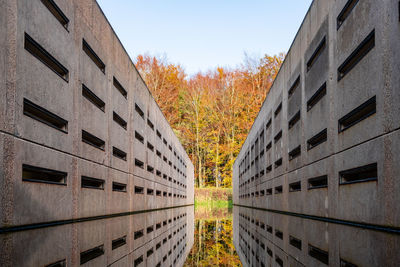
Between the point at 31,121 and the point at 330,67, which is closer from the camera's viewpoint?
the point at 31,121

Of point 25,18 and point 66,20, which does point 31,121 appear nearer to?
point 25,18

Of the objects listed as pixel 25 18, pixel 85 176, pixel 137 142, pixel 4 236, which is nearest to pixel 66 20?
pixel 25 18

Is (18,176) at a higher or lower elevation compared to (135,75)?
lower

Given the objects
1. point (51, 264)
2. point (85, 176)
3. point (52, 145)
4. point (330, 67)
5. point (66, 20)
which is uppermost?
point (66, 20)

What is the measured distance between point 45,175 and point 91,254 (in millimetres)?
3233

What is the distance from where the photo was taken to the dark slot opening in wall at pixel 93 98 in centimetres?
782

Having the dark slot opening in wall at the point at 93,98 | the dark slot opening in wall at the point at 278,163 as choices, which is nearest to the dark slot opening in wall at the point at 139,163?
the dark slot opening in wall at the point at 93,98

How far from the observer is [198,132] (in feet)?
134

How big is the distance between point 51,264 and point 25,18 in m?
3.72

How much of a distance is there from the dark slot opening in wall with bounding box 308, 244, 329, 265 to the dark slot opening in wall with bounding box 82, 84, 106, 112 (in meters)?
5.66

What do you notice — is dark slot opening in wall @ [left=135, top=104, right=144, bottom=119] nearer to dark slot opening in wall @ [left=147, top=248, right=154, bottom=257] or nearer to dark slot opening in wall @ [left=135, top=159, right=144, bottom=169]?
dark slot opening in wall @ [left=135, top=159, right=144, bottom=169]

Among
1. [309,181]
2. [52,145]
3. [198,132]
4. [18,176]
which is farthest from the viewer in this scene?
[198,132]

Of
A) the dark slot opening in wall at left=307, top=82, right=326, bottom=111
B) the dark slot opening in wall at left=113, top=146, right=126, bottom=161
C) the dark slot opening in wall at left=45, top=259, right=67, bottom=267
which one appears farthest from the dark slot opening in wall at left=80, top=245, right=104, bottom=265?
the dark slot opening in wall at left=113, top=146, right=126, bottom=161

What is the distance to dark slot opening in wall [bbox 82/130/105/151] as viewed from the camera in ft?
25.6
